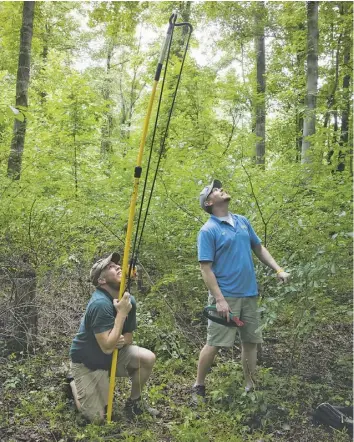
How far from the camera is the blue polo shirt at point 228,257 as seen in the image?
11.7ft

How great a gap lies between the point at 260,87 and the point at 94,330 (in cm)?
994

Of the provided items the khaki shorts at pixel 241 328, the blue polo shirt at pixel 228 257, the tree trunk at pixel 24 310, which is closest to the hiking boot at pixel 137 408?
the khaki shorts at pixel 241 328

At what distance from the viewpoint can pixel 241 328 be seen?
364 cm

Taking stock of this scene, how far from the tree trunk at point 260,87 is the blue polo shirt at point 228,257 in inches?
226

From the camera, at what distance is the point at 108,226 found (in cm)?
519

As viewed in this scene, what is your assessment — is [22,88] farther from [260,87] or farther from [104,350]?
[260,87]

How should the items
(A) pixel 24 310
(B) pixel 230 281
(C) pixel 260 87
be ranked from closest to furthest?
(B) pixel 230 281 < (A) pixel 24 310 < (C) pixel 260 87

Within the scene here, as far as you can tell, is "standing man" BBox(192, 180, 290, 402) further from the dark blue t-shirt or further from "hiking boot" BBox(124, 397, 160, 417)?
the dark blue t-shirt

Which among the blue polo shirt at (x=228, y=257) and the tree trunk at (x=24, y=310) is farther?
the tree trunk at (x=24, y=310)

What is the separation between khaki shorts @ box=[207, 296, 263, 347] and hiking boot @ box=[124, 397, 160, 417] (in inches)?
29.5

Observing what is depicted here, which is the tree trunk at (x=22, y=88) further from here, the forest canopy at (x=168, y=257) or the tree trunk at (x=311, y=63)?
the tree trunk at (x=311, y=63)

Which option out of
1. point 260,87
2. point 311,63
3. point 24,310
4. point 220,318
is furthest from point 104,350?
point 260,87

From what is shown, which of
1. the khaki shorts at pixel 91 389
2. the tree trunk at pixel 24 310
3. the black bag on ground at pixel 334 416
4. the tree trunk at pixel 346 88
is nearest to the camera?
the black bag on ground at pixel 334 416

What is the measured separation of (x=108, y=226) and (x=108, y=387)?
7.46 ft
